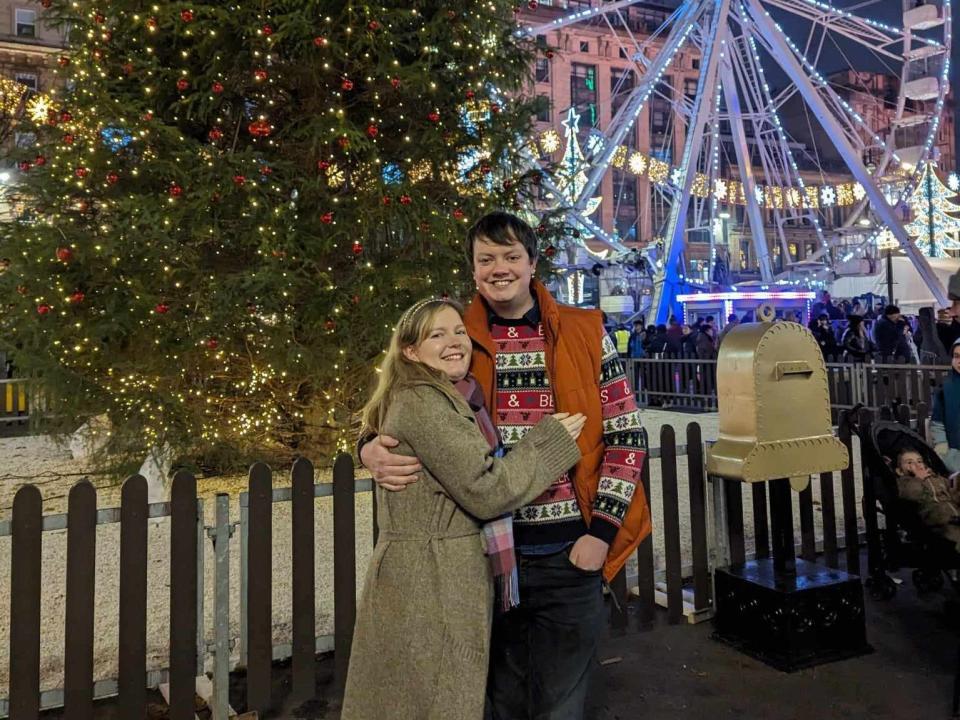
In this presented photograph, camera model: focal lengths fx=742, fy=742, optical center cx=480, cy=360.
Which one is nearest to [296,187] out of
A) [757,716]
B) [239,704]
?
[239,704]

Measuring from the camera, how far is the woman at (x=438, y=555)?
189 cm

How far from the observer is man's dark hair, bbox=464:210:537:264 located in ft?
7.17

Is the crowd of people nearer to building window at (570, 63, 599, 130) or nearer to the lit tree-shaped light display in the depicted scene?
the lit tree-shaped light display

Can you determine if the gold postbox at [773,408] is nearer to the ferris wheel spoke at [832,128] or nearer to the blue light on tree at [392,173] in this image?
→ the blue light on tree at [392,173]

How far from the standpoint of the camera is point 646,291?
31.5 metres

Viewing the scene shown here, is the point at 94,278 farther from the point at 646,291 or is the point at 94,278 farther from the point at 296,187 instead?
the point at 646,291

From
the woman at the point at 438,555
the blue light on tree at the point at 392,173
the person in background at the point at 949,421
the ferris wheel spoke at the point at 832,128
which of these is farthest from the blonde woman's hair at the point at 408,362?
the ferris wheel spoke at the point at 832,128

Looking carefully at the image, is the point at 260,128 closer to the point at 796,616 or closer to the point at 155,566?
the point at 155,566

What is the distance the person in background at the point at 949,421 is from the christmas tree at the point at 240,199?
149 inches

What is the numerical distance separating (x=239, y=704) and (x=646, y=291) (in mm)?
29594

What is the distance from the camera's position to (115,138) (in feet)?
19.7

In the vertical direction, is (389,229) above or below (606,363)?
above

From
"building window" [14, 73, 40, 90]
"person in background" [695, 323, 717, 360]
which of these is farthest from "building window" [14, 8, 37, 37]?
"person in background" [695, 323, 717, 360]

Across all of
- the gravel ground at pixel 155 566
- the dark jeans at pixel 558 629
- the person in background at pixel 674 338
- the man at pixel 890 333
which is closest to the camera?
the dark jeans at pixel 558 629
